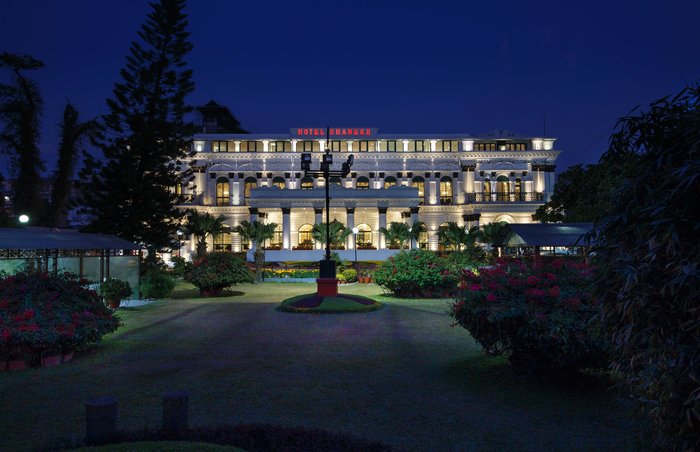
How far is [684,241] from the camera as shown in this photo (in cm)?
323

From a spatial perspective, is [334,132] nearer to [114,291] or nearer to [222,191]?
[222,191]

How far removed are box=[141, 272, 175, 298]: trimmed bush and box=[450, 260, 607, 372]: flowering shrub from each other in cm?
1667

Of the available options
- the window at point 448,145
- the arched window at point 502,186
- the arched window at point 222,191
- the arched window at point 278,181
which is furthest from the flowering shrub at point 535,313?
the arched window at point 222,191

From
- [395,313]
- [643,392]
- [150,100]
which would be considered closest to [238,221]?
[150,100]

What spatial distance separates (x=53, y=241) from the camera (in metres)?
17.2

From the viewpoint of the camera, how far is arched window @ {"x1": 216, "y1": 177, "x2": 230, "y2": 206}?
2266 inches

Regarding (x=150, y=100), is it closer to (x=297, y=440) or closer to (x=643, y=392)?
(x=297, y=440)

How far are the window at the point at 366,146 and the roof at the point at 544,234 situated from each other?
30779mm

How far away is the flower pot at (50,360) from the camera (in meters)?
9.76

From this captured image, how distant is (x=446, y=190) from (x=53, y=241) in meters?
46.4

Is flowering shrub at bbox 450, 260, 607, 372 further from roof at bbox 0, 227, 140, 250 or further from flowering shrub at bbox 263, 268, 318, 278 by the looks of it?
flowering shrub at bbox 263, 268, 318, 278

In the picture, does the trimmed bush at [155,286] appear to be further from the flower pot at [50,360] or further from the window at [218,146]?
the window at [218,146]

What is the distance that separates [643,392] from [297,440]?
3.59 metres

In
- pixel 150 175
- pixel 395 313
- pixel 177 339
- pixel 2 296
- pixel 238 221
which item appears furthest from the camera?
pixel 238 221
